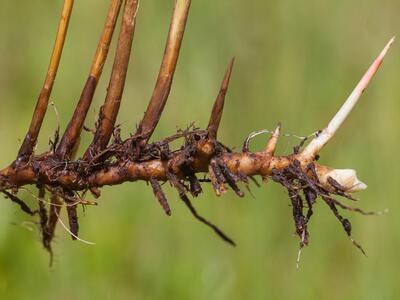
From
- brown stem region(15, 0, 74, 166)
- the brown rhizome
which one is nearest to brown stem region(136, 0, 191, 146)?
the brown rhizome

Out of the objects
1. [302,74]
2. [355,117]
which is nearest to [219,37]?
[302,74]

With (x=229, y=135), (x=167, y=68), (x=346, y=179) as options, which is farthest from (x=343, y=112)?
(x=229, y=135)

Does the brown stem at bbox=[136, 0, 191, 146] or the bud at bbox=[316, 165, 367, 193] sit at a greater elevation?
the brown stem at bbox=[136, 0, 191, 146]

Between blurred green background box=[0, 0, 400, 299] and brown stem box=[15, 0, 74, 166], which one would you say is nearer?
brown stem box=[15, 0, 74, 166]

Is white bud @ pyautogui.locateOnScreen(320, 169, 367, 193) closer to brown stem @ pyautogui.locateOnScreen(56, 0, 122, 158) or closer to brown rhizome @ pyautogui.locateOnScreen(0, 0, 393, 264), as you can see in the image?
brown rhizome @ pyautogui.locateOnScreen(0, 0, 393, 264)

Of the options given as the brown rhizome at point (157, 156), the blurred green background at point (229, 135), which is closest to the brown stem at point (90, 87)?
the brown rhizome at point (157, 156)

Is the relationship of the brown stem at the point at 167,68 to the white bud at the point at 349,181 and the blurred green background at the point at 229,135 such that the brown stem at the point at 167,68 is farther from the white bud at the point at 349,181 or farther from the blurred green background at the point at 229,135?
the blurred green background at the point at 229,135

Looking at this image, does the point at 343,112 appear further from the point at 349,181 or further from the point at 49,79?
the point at 49,79
